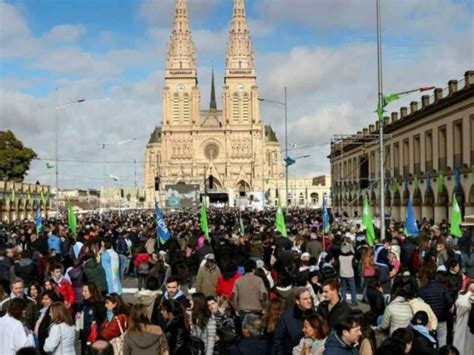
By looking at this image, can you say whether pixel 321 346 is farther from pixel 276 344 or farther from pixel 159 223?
pixel 159 223

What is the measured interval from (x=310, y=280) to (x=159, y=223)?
1145cm

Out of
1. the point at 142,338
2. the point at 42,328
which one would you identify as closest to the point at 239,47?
the point at 42,328

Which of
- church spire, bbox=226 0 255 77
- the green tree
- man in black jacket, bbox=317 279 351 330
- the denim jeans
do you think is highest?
church spire, bbox=226 0 255 77

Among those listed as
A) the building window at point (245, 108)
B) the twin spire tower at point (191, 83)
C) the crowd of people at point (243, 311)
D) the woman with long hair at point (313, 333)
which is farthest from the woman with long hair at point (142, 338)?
the building window at point (245, 108)

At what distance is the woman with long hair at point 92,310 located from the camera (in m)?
9.39

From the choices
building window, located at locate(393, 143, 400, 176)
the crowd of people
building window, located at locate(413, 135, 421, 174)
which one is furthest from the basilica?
the crowd of people

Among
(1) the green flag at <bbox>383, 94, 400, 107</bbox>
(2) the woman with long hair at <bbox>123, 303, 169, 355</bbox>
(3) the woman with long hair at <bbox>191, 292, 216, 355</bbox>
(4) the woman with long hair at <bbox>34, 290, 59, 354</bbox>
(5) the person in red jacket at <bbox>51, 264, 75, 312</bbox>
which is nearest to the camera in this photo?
(2) the woman with long hair at <bbox>123, 303, 169, 355</bbox>

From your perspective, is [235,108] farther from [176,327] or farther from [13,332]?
[13,332]

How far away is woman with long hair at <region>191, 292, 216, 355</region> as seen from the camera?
8422 millimetres

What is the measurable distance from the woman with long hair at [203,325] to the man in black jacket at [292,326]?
1.02 metres

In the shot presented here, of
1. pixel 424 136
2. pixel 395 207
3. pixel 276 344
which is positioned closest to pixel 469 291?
pixel 276 344

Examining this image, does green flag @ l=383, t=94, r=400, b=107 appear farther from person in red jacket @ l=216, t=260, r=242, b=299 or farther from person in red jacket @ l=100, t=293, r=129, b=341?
person in red jacket @ l=100, t=293, r=129, b=341

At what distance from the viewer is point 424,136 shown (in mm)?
43844

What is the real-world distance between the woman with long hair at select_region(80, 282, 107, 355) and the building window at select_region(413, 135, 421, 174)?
1446 inches
